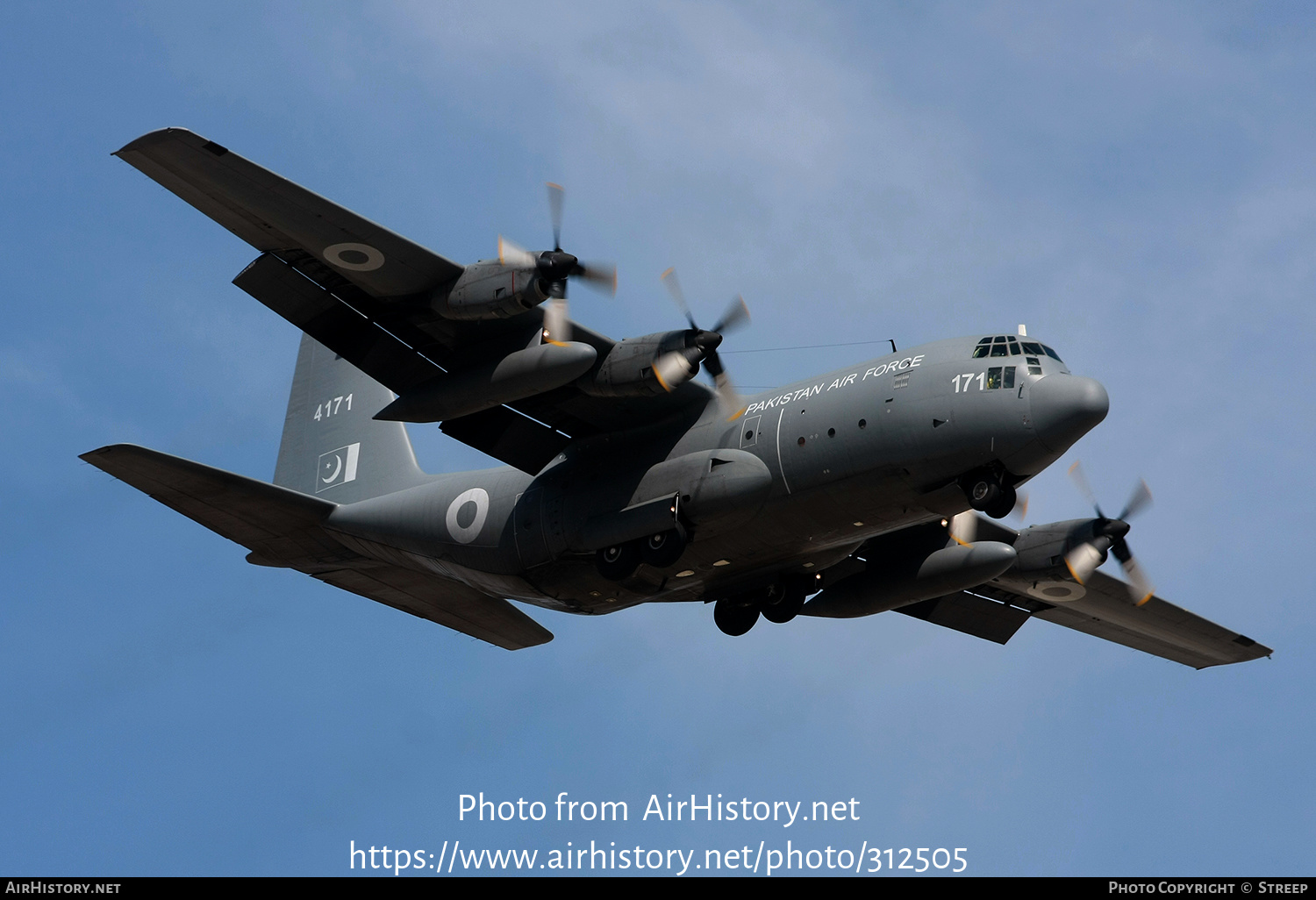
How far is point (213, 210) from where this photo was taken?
20.2 metres

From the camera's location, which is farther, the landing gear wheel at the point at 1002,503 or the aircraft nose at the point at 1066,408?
the landing gear wheel at the point at 1002,503

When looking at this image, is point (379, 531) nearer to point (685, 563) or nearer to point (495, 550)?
point (495, 550)

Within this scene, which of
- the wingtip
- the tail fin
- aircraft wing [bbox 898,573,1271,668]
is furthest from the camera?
aircraft wing [bbox 898,573,1271,668]

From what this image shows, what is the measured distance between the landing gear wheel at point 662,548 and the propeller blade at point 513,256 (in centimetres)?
443

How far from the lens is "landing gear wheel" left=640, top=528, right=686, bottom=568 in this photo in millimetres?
20891

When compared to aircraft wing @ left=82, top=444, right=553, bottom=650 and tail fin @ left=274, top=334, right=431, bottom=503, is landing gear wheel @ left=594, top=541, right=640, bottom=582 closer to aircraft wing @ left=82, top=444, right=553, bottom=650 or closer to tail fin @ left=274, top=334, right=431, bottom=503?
aircraft wing @ left=82, top=444, right=553, bottom=650

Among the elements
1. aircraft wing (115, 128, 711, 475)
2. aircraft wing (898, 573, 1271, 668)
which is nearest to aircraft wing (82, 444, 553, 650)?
aircraft wing (115, 128, 711, 475)

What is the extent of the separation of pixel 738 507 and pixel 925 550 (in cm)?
462

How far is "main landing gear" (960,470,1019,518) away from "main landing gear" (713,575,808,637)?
445 cm

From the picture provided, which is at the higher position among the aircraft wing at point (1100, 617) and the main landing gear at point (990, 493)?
the aircraft wing at point (1100, 617)

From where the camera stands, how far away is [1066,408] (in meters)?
19.0

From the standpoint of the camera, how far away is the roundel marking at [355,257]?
66.7ft

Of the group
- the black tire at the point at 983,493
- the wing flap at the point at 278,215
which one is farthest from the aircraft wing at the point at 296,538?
the black tire at the point at 983,493

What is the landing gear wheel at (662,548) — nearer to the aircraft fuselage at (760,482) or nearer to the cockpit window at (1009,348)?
the aircraft fuselage at (760,482)
